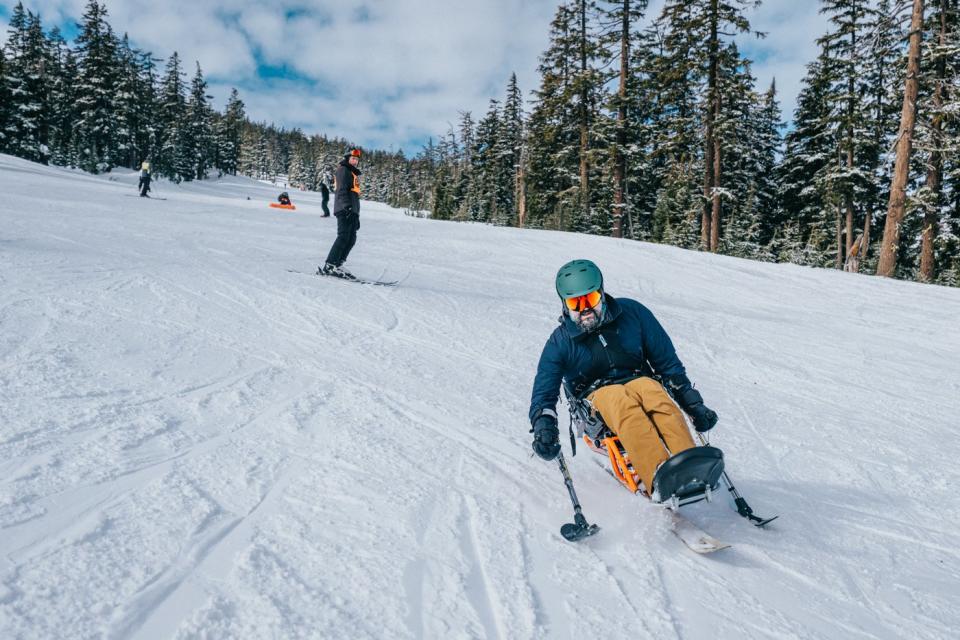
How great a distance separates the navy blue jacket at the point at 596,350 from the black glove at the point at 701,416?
0.84 ft

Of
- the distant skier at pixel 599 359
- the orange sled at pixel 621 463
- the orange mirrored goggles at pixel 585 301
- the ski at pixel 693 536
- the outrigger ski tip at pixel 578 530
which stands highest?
the orange mirrored goggles at pixel 585 301

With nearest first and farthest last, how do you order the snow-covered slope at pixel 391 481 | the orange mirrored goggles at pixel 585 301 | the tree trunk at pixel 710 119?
the snow-covered slope at pixel 391 481 → the orange mirrored goggles at pixel 585 301 → the tree trunk at pixel 710 119

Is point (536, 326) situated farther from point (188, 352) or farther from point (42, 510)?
point (42, 510)

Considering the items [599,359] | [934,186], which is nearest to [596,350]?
[599,359]

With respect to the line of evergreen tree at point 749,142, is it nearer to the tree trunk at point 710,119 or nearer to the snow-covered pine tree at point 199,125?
the tree trunk at point 710,119

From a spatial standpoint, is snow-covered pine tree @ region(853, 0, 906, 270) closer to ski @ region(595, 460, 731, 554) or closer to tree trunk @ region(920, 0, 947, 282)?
tree trunk @ region(920, 0, 947, 282)

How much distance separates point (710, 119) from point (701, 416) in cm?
2334

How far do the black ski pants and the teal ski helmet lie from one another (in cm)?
620

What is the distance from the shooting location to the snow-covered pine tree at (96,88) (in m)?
43.2

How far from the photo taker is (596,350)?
338cm

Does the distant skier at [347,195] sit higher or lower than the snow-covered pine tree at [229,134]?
lower

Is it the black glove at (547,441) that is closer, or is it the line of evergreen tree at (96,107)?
the black glove at (547,441)

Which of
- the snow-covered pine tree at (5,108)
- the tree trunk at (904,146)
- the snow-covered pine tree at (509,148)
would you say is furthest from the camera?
the snow-covered pine tree at (509,148)

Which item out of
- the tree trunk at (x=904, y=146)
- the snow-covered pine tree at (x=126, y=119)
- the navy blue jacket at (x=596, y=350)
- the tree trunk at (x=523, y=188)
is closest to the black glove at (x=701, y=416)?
the navy blue jacket at (x=596, y=350)
